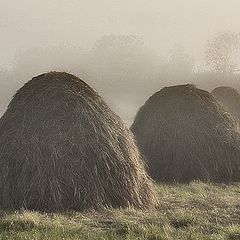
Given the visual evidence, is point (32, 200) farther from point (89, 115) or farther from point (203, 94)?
point (203, 94)

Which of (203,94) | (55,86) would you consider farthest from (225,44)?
(55,86)

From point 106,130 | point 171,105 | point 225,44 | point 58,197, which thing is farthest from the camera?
point 225,44

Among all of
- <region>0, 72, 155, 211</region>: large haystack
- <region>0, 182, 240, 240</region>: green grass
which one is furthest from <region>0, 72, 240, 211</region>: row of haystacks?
<region>0, 182, 240, 240</region>: green grass

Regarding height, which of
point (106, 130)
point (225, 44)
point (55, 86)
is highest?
point (225, 44)

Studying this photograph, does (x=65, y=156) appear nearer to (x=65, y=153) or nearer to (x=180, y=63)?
(x=65, y=153)

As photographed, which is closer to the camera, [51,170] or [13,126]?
[51,170]

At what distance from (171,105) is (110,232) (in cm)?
1032

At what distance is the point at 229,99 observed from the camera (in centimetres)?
2858

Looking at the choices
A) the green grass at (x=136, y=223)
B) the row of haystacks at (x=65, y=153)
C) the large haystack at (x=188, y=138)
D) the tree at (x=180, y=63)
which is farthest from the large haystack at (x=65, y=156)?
the tree at (x=180, y=63)

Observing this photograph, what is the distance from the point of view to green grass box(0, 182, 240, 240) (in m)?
10.7

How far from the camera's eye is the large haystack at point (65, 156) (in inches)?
519

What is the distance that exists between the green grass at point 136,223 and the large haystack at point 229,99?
1384 cm

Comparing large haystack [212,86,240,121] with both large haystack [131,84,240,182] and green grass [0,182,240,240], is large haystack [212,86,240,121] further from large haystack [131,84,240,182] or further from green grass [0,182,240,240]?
green grass [0,182,240,240]

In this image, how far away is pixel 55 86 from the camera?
1470 cm
